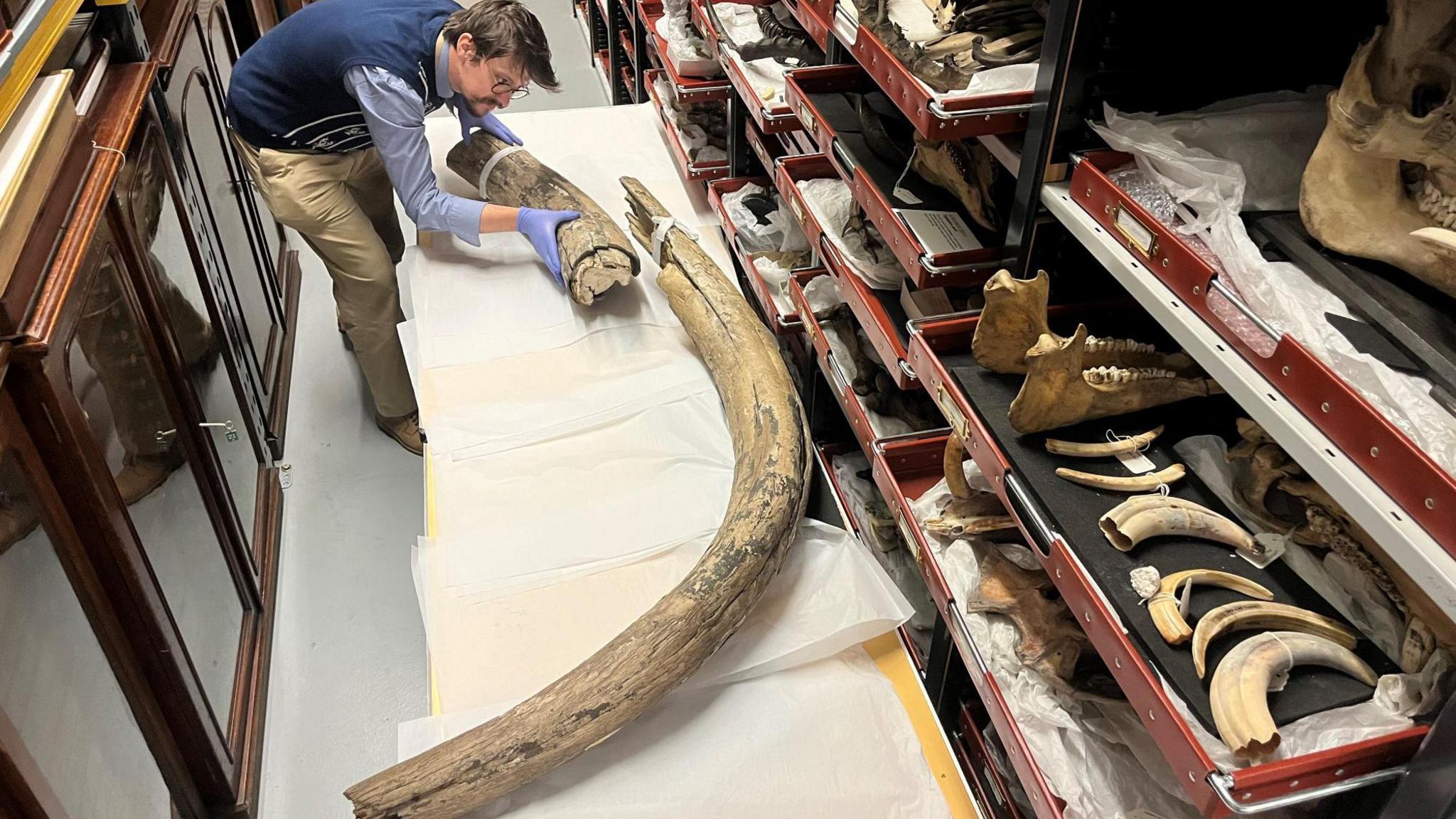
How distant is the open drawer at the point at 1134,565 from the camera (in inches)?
42.2

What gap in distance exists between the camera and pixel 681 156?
3770mm

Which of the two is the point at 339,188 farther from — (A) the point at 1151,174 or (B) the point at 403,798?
(A) the point at 1151,174

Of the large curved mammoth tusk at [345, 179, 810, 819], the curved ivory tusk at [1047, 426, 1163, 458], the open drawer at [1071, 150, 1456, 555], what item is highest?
the open drawer at [1071, 150, 1456, 555]

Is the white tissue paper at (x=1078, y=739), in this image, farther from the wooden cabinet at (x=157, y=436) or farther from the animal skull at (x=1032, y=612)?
the wooden cabinet at (x=157, y=436)

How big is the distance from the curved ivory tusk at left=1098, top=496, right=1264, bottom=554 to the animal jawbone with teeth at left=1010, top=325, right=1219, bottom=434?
19 centimetres

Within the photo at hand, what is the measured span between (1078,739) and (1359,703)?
0.44 meters

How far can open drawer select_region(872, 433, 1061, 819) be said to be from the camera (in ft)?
4.97

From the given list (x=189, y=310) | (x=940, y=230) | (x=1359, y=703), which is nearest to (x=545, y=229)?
(x=189, y=310)

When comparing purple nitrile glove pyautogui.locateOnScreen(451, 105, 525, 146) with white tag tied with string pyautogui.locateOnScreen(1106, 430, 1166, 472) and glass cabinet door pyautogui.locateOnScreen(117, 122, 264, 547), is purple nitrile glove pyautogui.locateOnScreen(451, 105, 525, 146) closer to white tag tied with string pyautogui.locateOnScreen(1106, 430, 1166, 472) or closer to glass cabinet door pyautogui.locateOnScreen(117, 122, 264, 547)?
glass cabinet door pyautogui.locateOnScreen(117, 122, 264, 547)

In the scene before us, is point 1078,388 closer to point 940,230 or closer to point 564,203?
point 940,230

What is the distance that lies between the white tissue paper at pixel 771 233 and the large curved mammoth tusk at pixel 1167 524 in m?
1.74

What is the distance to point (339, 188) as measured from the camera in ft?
10.6

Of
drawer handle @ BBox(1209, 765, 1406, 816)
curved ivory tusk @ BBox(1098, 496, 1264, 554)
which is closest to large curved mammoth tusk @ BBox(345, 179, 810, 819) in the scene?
curved ivory tusk @ BBox(1098, 496, 1264, 554)

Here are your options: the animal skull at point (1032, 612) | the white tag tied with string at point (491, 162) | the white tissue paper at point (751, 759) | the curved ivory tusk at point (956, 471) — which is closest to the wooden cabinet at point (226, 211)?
the white tag tied with string at point (491, 162)
